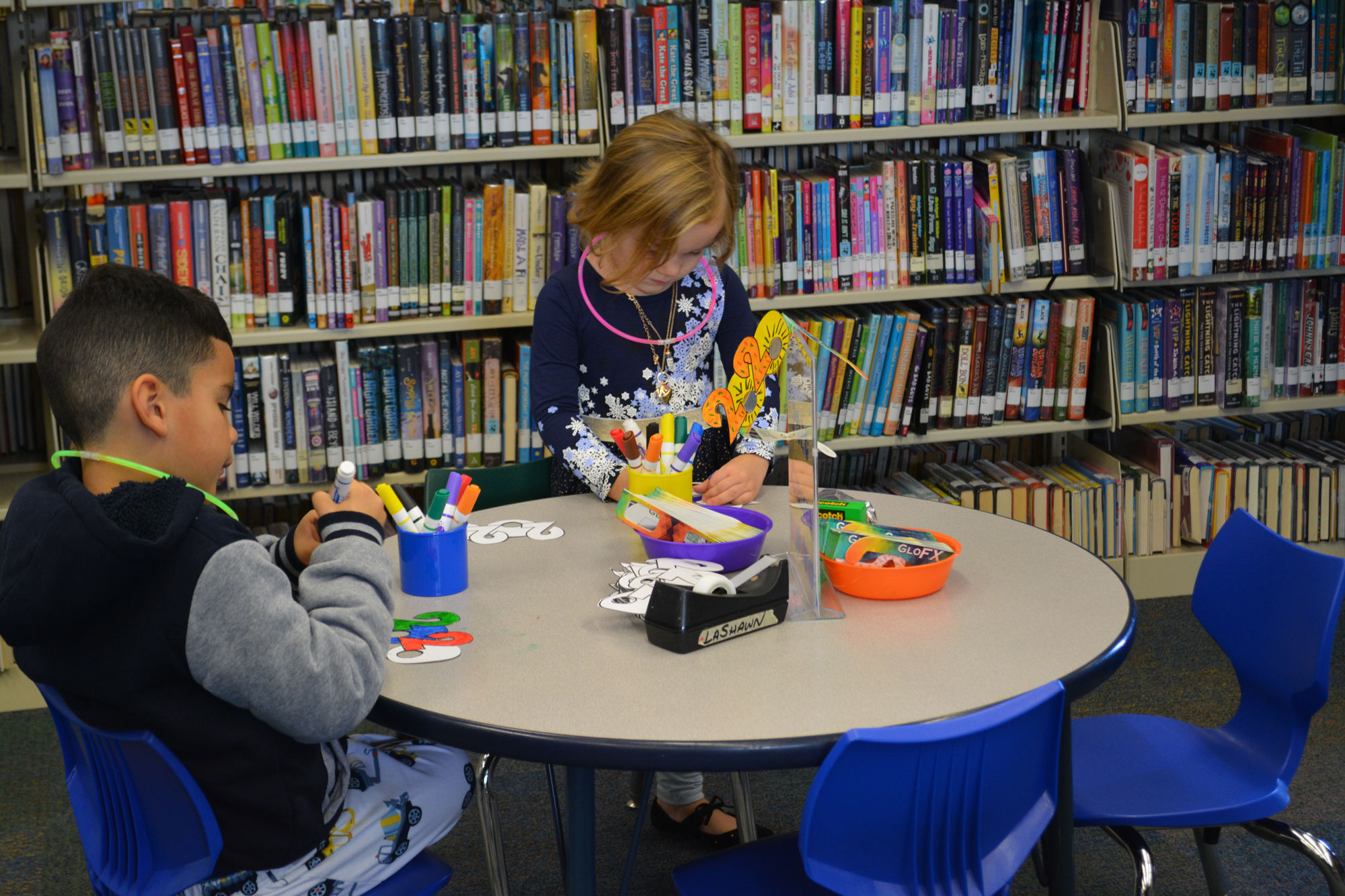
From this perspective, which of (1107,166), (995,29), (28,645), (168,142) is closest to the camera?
(28,645)

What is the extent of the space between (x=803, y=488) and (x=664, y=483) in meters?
0.32

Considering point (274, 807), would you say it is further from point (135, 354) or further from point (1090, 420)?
point (1090, 420)

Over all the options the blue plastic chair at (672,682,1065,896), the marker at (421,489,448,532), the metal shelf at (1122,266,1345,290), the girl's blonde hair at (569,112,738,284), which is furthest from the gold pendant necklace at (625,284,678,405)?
the metal shelf at (1122,266,1345,290)

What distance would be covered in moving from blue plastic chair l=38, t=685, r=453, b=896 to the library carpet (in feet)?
2.88

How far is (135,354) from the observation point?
1.35 m

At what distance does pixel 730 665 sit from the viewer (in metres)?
1.44

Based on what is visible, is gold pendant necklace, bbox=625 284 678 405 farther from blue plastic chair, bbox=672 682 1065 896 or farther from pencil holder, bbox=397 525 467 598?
blue plastic chair, bbox=672 682 1065 896

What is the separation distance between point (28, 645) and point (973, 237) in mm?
2484

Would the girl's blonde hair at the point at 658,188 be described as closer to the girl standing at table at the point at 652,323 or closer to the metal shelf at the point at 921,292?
the girl standing at table at the point at 652,323

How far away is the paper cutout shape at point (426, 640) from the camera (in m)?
1.46

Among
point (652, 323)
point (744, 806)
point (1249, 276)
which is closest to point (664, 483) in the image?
point (652, 323)

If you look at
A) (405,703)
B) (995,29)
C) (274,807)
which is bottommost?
(274,807)

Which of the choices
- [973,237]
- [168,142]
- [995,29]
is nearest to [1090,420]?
[973,237]

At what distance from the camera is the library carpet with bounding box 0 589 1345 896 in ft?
7.29
